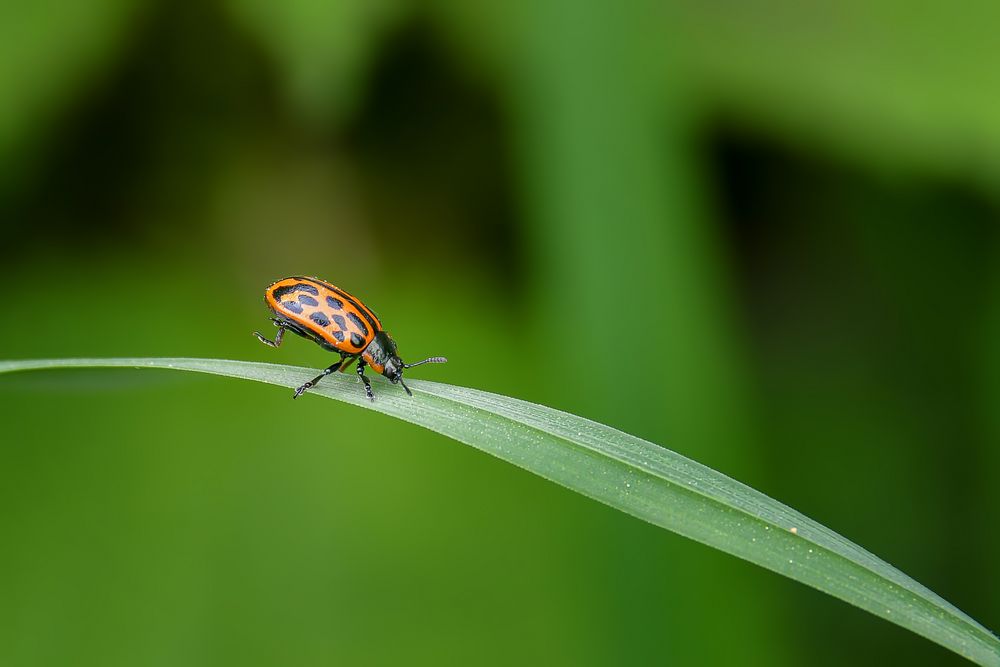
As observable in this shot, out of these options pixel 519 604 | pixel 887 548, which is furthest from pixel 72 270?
A: pixel 887 548

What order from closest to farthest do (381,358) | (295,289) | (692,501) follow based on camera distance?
(692,501), (295,289), (381,358)

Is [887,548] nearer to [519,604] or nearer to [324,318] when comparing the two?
[519,604]

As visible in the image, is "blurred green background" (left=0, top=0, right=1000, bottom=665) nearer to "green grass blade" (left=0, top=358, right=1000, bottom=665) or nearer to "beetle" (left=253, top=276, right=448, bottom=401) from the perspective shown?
"beetle" (left=253, top=276, right=448, bottom=401)

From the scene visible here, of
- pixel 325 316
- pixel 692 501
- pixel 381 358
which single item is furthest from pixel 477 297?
pixel 692 501

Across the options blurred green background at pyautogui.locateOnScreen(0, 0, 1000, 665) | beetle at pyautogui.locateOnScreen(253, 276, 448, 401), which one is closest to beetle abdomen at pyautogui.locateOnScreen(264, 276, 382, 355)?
beetle at pyautogui.locateOnScreen(253, 276, 448, 401)

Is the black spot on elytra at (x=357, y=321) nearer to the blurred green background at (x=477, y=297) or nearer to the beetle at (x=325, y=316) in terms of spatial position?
the beetle at (x=325, y=316)

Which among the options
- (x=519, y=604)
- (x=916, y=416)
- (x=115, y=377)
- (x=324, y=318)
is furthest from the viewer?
(x=916, y=416)

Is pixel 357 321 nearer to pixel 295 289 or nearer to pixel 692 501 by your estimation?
pixel 295 289
